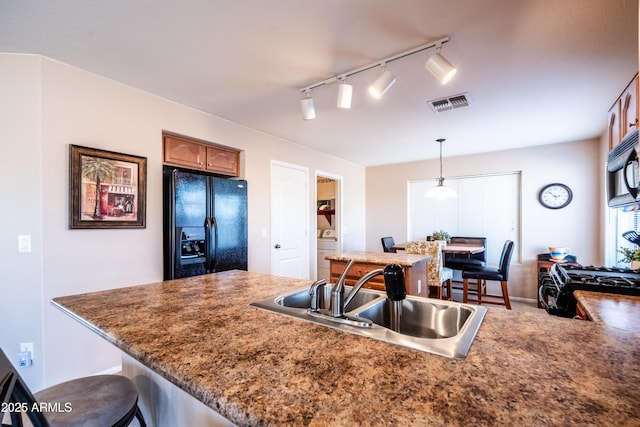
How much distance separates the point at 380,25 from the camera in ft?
5.62

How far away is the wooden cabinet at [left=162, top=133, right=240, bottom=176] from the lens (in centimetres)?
286

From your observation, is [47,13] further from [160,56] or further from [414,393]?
[414,393]

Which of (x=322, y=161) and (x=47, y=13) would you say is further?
(x=322, y=161)

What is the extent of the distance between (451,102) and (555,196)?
2.79 meters

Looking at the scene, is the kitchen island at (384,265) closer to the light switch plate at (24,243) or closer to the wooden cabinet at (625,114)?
the wooden cabinet at (625,114)

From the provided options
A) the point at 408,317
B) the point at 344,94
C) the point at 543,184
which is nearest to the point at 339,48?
the point at 344,94

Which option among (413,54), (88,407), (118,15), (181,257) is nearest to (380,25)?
(413,54)

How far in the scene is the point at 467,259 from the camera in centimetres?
450

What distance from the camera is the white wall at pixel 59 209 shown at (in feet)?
6.45

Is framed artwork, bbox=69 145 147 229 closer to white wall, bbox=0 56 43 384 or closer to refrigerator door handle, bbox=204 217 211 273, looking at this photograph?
white wall, bbox=0 56 43 384

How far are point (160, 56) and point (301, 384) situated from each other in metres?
2.25

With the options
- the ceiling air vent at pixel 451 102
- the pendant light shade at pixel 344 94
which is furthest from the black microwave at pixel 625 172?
the pendant light shade at pixel 344 94

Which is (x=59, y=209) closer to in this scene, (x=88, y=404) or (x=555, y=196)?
(x=88, y=404)

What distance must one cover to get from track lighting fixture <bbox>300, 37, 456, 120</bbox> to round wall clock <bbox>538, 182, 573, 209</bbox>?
11.7 ft
